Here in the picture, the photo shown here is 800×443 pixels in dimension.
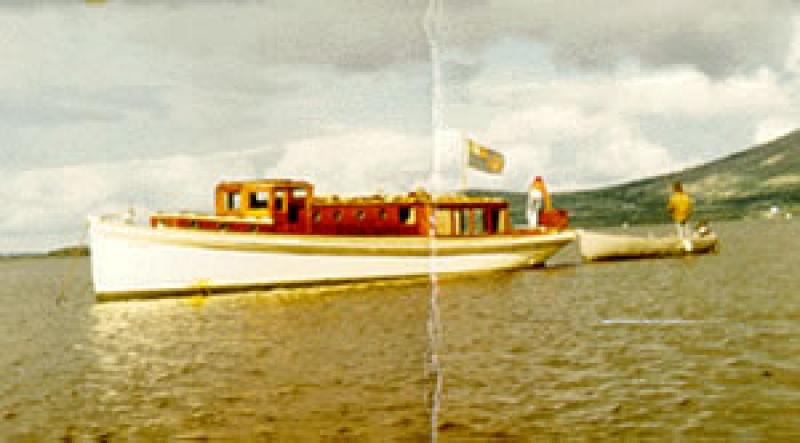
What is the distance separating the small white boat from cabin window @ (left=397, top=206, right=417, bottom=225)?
1486cm

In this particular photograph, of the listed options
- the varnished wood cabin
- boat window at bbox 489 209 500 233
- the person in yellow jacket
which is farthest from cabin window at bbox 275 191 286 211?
the person in yellow jacket

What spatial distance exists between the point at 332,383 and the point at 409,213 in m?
23.4

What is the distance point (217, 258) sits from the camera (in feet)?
103

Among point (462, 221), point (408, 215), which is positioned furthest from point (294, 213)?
point (462, 221)

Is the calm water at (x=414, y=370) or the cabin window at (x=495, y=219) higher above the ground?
the cabin window at (x=495, y=219)

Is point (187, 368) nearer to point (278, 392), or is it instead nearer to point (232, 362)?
point (232, 362)

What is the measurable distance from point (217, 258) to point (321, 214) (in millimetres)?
5346

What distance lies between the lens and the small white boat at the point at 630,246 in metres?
48.0

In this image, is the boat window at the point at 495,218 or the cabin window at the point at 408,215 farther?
the boat window at the point at 495,218

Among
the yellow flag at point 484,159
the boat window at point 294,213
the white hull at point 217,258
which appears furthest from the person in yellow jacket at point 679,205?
the boat window at point 294,213

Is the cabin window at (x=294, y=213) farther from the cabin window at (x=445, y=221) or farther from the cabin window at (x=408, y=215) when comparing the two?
the cabin window at (x=445, y=221)

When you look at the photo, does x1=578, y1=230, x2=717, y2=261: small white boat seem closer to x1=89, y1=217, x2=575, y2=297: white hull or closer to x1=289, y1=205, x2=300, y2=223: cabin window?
x1=89, y1=217, x2=575, y2=297: white hull

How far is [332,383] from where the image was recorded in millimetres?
13602

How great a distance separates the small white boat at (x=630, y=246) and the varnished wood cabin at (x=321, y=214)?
486 inches
